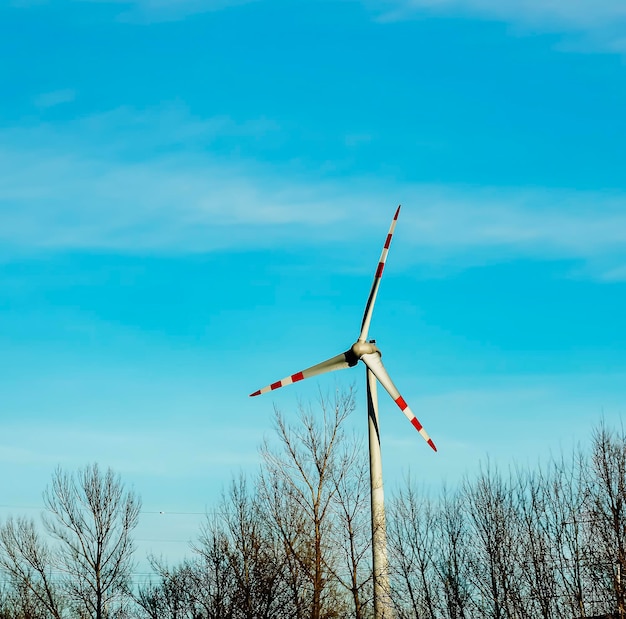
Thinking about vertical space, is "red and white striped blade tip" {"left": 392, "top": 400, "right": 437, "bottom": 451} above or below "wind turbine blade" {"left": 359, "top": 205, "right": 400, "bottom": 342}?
below

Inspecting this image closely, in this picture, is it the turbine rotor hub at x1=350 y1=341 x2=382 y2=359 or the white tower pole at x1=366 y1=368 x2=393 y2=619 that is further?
the turbine rotor hub at x1=350 y1=341 x2=382 y2=359

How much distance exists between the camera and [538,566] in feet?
104

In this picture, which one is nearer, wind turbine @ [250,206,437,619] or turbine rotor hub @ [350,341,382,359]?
wind turbine @ [250,206,437,619]

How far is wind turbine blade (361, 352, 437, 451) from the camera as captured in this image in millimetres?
33500

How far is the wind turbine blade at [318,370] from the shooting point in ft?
113

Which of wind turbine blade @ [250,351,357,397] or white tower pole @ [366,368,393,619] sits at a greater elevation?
wind turbine blade @ [250,351,357,397]

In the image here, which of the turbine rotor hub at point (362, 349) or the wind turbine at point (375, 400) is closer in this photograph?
the wind turbine at point (375, 400)

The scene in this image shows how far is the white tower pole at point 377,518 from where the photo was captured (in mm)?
31859

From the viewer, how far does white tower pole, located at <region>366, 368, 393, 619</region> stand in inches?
1254

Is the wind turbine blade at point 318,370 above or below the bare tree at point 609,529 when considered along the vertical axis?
above

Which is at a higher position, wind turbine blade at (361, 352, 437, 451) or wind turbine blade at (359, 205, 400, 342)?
wind turbine blade at (359, 205, 400, 342)

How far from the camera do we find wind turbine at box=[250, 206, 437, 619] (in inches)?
1264

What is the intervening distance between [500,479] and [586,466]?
14.7 feet

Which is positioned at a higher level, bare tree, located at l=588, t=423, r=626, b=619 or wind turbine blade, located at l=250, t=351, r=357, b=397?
wind turbine blade, located at l=250, t=351, r=357, b=397
